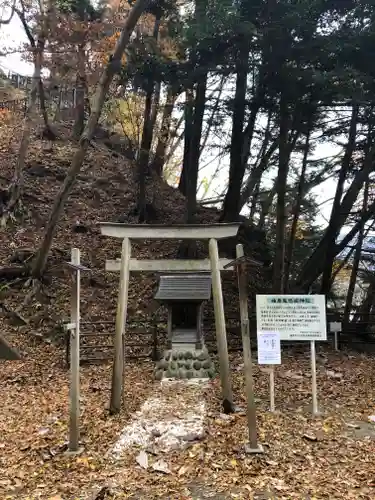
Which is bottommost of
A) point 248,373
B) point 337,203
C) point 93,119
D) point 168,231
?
point 248,373

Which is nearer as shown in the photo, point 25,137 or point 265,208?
point 25,137

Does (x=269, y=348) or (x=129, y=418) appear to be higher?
(x=269, y=348)

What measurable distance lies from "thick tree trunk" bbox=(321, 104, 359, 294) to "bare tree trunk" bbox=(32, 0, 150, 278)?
6061 millimetres

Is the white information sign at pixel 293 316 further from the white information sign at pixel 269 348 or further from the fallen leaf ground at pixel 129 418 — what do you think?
the fallen leaf ground at pixel 129 418

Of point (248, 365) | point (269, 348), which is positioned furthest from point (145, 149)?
point (248, 365)

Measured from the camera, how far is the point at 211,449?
17.8 ft

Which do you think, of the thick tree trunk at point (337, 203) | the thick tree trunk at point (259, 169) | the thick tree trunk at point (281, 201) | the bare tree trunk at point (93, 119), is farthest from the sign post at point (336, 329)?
the bare tree trunk at point (93, 119)

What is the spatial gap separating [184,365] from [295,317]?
108 inches

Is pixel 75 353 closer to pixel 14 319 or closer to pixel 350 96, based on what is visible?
pixel 14 319

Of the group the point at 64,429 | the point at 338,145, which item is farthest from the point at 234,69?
the point at 64,429

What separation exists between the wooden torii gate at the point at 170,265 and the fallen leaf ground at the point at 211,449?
0.52m

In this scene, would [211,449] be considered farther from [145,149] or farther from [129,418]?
[145,149]

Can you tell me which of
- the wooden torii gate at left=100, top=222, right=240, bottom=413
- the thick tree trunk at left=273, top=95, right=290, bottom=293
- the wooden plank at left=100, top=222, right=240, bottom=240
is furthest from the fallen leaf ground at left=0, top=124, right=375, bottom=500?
the wooden plank at left=100, top=222, right=240, bottom=240

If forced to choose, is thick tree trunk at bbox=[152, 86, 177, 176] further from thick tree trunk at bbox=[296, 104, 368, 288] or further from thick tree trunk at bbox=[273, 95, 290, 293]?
thick tree trunk at bbox=[296, 104, 368, 288]
